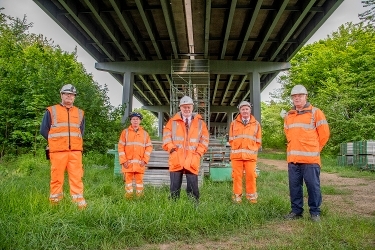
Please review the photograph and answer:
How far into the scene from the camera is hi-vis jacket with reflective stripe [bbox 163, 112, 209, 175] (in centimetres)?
548

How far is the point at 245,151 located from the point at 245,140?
21cm

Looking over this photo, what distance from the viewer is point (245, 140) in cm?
623

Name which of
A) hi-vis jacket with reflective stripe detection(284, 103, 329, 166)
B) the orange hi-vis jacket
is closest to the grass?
the orange hi-vis jacket

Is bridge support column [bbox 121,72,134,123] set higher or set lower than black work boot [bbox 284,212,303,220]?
higher

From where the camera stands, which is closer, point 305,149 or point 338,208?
point 305,149

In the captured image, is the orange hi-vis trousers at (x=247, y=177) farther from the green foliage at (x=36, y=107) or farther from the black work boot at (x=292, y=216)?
the green foliage at (x=36, y=107)

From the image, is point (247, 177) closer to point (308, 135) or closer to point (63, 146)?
point (308, 135)

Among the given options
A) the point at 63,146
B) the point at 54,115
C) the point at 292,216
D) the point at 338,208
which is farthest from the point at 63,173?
the point at 338,208

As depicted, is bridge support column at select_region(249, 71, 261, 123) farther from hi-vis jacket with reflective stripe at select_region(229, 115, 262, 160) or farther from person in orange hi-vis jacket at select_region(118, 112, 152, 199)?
person in orange hi-vis jacket at select_region(118, 112, 152, 199)

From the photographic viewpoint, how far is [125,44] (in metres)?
A: 21.7

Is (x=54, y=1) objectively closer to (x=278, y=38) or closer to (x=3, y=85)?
(x=3, y=85)

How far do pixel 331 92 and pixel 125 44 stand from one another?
15.0 metres

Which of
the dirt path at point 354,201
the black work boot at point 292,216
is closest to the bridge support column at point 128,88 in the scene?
the dirt path at point 354,201

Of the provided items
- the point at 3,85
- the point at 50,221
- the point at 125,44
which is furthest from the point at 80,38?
the point at 50,221
